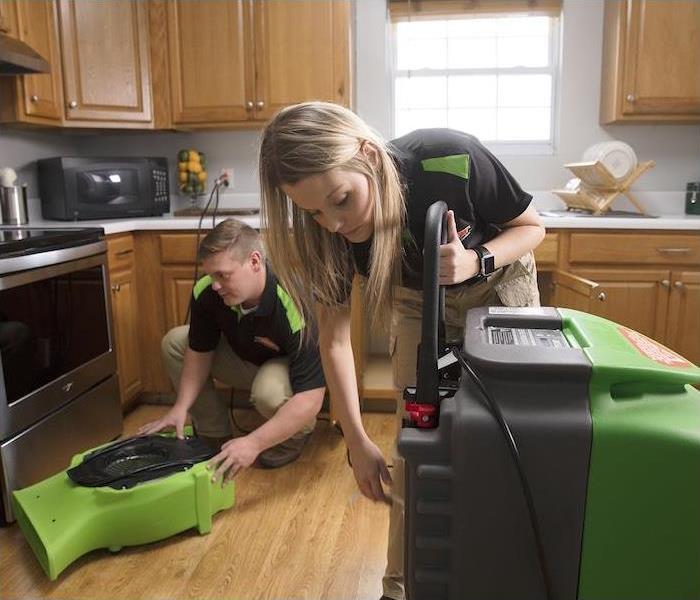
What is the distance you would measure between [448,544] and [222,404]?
6.04 feet

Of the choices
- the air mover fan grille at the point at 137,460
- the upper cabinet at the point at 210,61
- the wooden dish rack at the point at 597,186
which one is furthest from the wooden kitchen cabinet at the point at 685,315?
the upper cabinet at the point at 210,61

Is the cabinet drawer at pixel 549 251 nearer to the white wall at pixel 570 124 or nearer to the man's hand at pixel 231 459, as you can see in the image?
the white wall at pixel 570 124

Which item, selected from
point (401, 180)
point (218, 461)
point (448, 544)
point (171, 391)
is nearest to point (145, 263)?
point (171, 391)

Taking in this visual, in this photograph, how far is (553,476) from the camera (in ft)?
1.85

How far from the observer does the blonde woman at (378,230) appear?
38.1 inches

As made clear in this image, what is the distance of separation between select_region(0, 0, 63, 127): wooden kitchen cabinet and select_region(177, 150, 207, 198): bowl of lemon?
0.62 meters

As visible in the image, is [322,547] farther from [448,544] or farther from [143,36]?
[143,36]

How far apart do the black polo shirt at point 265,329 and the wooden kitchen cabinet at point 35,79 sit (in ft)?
3.52

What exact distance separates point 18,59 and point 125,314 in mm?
966

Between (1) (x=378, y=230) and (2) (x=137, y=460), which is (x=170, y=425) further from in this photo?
(1) (x=378, y=230)

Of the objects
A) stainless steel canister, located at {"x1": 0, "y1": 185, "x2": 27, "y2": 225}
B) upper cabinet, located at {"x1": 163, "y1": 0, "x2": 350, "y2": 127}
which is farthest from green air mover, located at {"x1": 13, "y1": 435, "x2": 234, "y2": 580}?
upper cabinet, located at {"x1": 163, "y1": 0, "x2": 350, "y2": 127}

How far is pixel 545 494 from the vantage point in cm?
57

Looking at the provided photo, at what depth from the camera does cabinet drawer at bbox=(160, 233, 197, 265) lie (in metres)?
2.62

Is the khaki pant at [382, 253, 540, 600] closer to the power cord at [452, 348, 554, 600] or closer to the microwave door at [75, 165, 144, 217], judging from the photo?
the power cord at [452, 348, 554, 600]
